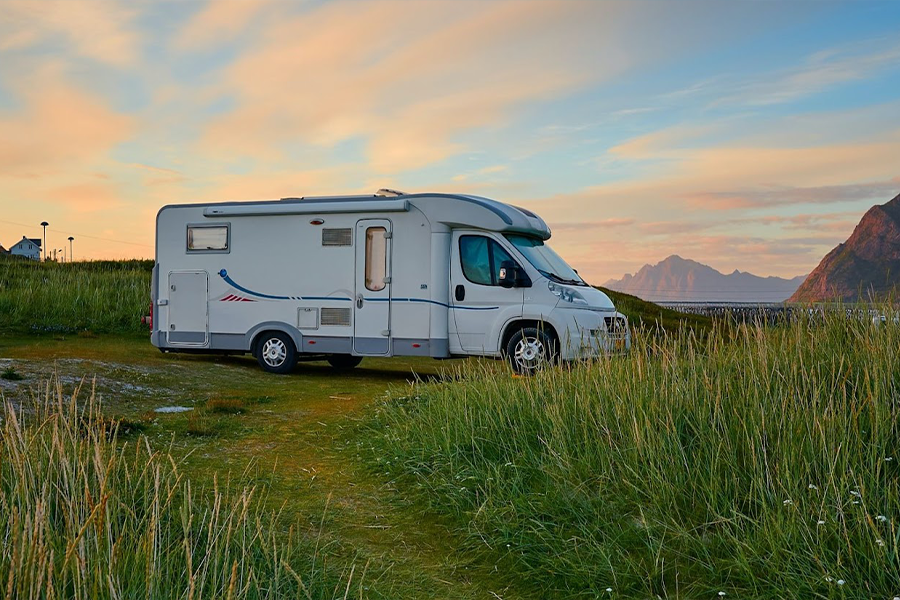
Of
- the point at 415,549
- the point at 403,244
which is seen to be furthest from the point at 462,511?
the point at 403,244

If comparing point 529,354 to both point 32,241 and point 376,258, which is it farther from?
point 32,241

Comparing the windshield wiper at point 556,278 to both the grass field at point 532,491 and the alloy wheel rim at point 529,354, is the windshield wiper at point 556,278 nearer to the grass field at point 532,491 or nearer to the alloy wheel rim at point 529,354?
the alloy wheel rim at point 529,354

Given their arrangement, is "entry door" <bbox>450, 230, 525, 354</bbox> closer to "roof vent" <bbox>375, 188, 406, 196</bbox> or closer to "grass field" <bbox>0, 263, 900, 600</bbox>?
"roof vent" <bbox>375, 188, 406, 196</bbox>

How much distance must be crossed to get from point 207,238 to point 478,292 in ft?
17.1

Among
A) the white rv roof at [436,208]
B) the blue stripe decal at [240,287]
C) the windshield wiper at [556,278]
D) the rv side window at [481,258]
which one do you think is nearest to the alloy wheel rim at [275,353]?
the blue stripe decal at [240,287]

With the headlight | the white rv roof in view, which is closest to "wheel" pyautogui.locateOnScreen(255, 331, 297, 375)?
the white rv roof

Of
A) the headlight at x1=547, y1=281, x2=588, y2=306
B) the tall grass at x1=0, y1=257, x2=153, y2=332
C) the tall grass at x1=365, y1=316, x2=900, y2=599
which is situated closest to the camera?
the tall grass at x1=365, y1=316, x2=900, y2=599

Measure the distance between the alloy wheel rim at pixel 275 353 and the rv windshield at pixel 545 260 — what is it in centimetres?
448

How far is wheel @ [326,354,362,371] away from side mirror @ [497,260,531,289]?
13.8 feet

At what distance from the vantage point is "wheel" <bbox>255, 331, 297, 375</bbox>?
1380 cm

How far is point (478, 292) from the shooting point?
12.3 metres

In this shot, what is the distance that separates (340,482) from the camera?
253 inches

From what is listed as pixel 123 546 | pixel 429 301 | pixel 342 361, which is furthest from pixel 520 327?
pixel 123 546

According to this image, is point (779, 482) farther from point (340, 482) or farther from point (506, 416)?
point (340, 482)
